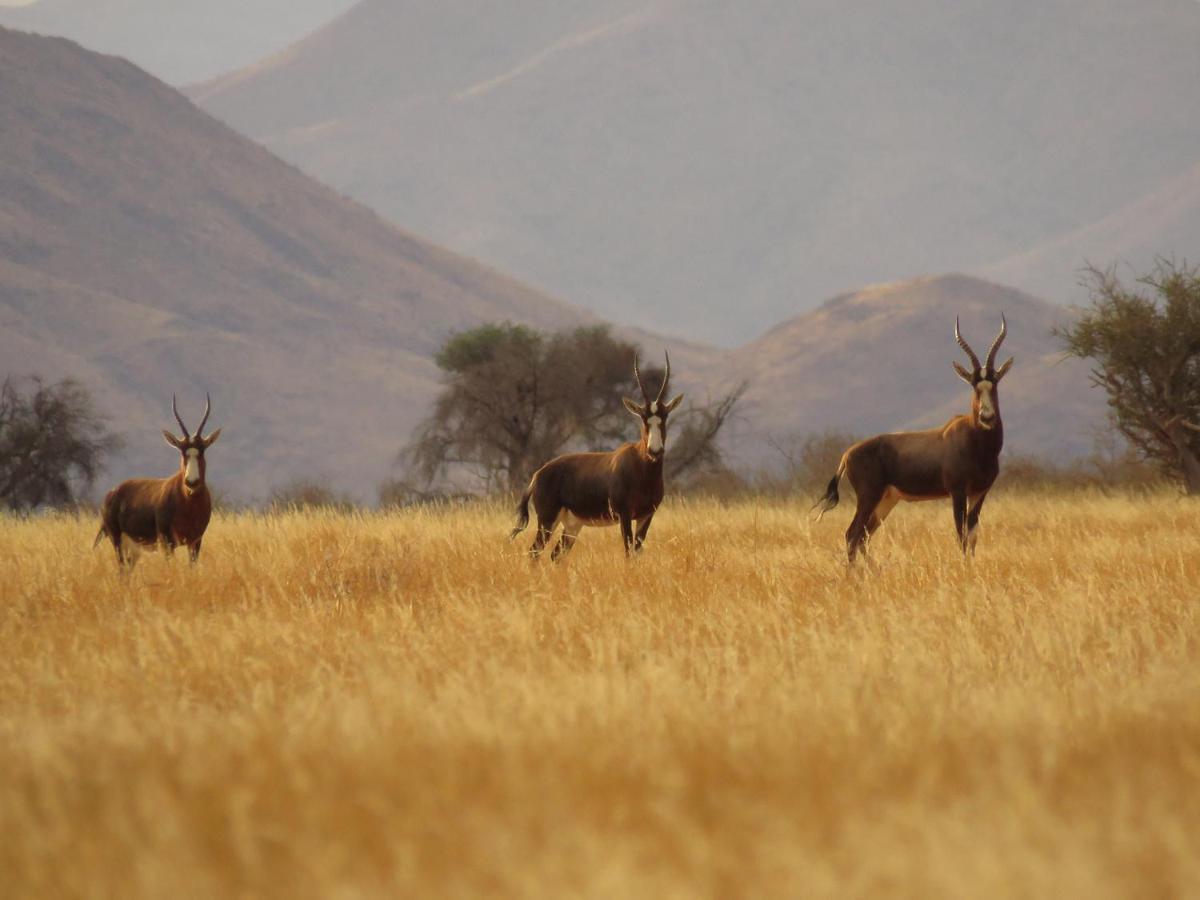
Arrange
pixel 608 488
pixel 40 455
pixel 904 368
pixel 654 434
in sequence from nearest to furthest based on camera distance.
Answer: pixel 654 434 → pixel 608 488 → pixel 40 455 → pixel 904 368

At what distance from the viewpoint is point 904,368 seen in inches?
5290

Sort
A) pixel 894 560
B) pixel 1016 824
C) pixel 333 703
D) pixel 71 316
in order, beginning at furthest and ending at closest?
pixel 71 316 < pixel 894 560 < pixel 333 703 < pixel 1016 824

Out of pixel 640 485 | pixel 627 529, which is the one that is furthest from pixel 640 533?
A: pixel 640 485

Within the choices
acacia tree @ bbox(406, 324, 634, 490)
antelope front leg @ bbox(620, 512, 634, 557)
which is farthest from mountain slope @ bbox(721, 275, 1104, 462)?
antelope front leg @ bbox(620, 512, 634, 557)

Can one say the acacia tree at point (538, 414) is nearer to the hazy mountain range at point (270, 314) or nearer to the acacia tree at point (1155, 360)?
the acacia tree at point (1155, 360)

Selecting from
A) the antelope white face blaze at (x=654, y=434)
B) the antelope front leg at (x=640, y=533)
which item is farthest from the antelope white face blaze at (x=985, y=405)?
the antelope front leg at (x=640, y=533)

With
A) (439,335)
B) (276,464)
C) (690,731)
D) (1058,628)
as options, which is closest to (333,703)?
(690,731)

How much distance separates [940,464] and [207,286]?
141 meters

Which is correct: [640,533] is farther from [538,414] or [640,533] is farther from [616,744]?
[538,414]

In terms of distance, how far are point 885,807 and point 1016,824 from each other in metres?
0.42

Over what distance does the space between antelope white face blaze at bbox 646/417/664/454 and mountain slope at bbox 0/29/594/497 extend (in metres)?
88.2


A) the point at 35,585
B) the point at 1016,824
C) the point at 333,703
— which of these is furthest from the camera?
the point at 35,585

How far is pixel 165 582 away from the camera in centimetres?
1069

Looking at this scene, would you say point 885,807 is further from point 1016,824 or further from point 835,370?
point 835,370
